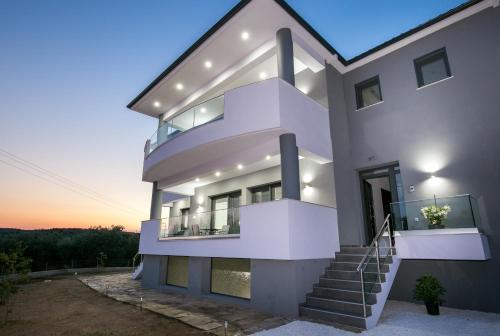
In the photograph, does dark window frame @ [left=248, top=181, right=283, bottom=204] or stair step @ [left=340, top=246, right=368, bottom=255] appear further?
dark window frame @ [left=248, top=181, right=283, bottom=204]

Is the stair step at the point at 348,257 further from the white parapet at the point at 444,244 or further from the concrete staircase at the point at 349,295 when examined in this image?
the white parapet at the point at 444,244

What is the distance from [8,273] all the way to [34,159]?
18216mm

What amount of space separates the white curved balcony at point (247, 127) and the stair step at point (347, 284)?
12.6 ft

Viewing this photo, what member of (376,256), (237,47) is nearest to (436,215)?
(376,256)

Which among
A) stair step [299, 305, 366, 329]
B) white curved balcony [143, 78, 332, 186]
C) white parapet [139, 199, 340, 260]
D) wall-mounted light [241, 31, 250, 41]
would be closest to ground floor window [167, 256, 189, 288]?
white parapet [139, 199, 340, 260]

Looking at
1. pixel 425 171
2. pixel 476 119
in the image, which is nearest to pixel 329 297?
pixel 425 171

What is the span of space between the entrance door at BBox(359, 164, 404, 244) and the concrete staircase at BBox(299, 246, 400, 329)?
2.53 metres

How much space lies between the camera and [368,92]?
10.2m

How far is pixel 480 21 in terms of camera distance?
7.87m

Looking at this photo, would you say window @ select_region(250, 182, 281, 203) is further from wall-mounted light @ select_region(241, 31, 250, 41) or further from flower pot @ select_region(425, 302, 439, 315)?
flower pot @ select_region(425, 302, 439, 315)

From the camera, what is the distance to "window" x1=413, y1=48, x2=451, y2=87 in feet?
27.6

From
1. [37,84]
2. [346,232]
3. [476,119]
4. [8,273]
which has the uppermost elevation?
[37,84]

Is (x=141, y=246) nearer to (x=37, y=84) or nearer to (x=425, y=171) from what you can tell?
(x=37, y=84)

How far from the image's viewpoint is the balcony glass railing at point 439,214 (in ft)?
20.7
